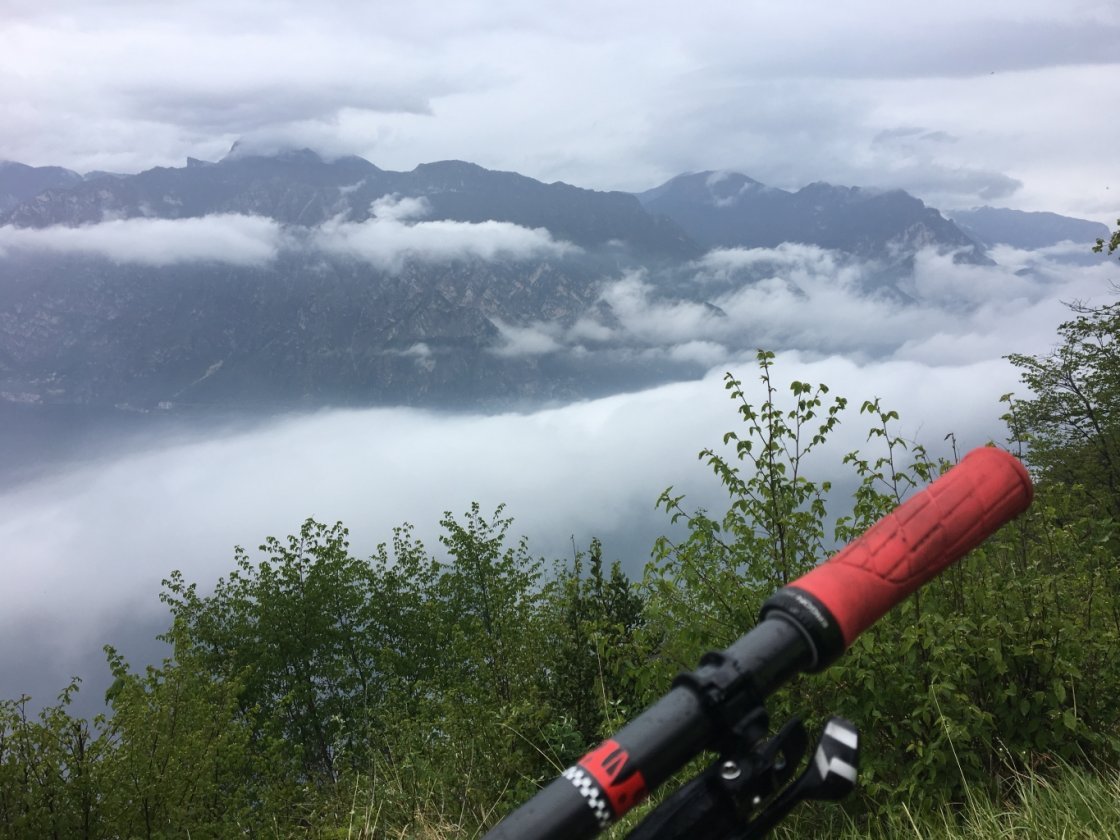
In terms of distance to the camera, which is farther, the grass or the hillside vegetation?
the hillside vegetation

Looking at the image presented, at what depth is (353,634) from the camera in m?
51.5

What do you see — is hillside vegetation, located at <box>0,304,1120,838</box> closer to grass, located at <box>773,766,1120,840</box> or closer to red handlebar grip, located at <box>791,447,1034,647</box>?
grass, located at <box>773,766,1120,840</box>

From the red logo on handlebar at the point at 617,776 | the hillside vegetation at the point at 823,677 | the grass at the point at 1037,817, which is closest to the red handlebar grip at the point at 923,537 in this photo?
the red logo on handlebar at the point at 617,776

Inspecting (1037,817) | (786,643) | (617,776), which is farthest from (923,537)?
(1037,817)

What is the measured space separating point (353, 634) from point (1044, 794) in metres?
50.7

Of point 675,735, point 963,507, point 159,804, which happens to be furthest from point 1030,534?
point 159,804

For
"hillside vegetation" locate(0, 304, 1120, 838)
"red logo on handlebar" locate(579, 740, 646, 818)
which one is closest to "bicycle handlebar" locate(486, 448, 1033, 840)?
"red logo on handlebar" locate(579, 740, 646, 818)

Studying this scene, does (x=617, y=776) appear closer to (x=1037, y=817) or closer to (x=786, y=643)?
(x=786, y=643)

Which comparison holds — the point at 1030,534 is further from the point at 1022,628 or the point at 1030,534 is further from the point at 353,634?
the point at 353,634

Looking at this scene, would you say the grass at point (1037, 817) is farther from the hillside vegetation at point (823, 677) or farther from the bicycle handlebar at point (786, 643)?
the bicycle handlebar at point (786, 643)

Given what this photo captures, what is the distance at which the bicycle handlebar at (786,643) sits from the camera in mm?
1482

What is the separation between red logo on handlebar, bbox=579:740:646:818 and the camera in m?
1.48

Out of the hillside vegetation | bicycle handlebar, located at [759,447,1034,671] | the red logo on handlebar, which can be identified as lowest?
the hillside vegetation

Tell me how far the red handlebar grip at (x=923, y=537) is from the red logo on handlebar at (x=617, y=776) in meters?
0.49
